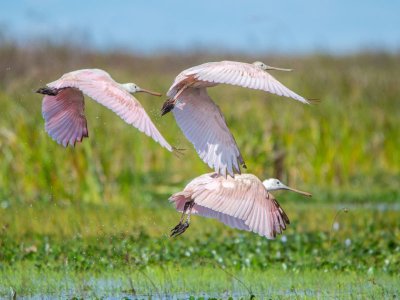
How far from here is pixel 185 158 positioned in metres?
15.9

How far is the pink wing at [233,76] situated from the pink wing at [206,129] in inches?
8.8

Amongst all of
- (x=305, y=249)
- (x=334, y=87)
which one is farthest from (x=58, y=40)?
(x=305, y=249)

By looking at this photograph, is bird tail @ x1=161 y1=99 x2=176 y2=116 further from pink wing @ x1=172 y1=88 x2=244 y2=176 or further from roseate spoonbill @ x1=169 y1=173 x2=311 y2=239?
roseate spoonbill @ x1=169 y1=173 x2=311 y2=239

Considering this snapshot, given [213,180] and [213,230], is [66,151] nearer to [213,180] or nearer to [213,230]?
[213,230]

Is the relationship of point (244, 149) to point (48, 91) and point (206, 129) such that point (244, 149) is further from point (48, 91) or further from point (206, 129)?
point (48, 91)

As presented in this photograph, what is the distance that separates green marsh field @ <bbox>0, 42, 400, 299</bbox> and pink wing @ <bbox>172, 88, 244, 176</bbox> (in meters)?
1.02

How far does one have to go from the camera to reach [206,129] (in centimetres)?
712

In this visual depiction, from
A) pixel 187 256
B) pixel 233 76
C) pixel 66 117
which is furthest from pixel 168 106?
pixel 187 256

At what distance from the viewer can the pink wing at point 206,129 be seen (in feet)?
23.0

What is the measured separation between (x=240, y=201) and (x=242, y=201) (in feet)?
0.05

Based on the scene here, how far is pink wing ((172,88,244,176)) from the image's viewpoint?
23.0 ft

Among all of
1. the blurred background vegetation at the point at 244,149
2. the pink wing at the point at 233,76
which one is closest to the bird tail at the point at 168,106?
the pink wing at the point at 233,76

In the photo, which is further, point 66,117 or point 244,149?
point 244,149

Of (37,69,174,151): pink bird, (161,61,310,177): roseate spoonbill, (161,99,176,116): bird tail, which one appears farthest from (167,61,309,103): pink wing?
(37,69,174,151): pink bird
